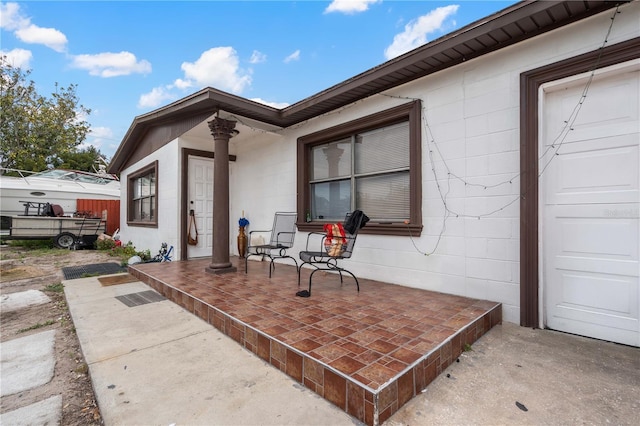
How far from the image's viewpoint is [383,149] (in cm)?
374

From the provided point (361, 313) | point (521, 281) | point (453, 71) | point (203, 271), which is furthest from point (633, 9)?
point (203, 271)

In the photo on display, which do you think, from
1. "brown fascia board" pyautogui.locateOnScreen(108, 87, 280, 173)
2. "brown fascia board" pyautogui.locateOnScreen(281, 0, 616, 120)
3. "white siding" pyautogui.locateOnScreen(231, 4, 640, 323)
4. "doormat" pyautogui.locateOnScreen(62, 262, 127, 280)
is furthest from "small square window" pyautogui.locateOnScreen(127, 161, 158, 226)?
"white siding" pyautogui.locateOnScreen(231, 4, 640, 323)

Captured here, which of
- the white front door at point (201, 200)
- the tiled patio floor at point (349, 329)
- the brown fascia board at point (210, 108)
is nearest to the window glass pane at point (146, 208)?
the brown fascia board at point (210, 108)

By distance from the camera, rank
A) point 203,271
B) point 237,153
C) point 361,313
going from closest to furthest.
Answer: point 361,313 < point 203,271 < point 237,153

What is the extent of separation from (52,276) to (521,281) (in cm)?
709

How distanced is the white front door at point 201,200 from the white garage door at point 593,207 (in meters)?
5.45

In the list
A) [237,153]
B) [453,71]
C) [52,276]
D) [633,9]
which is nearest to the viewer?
[633,9]

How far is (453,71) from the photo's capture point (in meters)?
3.04

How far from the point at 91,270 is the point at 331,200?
475 centimetres

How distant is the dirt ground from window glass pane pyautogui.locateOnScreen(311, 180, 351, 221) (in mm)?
3141

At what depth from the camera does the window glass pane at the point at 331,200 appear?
4230 mm

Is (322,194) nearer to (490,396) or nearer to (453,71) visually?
(453,71)

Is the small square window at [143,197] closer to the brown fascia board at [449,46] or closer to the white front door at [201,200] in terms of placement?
the white front door at [201,200]

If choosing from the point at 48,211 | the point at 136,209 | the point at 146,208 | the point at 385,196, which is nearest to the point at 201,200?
the point at 146,208
